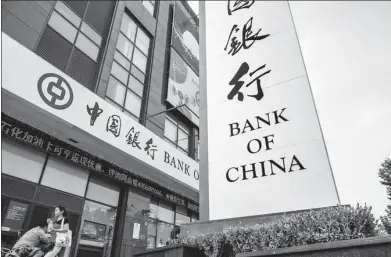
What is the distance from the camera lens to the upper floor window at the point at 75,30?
10988 mm

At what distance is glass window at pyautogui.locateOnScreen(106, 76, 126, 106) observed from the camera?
12523 mm

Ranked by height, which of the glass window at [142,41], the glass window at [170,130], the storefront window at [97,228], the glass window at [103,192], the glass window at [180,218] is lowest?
the storefront window at [97,228]

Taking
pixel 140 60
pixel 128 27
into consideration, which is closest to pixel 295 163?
pixel 140 60

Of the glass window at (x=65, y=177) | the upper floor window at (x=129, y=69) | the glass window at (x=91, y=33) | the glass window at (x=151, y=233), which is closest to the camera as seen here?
the glass window at (x=65, y=177)

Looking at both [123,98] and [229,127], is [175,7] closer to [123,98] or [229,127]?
[123,98]

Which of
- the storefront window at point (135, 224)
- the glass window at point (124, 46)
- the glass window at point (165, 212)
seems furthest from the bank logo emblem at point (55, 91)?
the glass window at point (165, 212)

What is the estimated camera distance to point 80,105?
26.5ft

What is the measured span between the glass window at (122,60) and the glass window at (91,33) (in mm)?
1008

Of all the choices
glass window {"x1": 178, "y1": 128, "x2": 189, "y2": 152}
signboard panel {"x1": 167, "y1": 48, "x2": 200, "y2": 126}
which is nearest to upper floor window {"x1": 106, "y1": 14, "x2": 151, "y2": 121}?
signboard panel {"x1": 167, "y1": 48, "x2": 200, "y2": 126}

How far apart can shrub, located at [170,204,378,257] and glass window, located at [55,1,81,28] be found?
11.7m

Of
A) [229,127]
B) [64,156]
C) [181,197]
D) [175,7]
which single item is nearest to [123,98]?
[64,156]

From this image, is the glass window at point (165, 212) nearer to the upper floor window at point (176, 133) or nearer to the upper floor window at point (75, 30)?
the upper floor window at point (176, 133)

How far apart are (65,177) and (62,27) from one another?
6429 millimetres

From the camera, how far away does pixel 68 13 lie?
38.4ft
